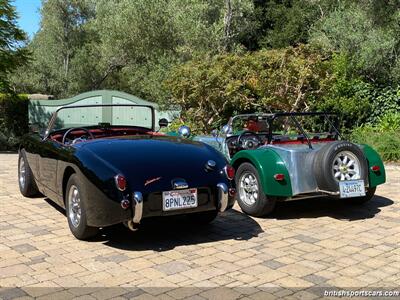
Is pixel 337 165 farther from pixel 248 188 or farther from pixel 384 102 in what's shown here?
pixel 384 102

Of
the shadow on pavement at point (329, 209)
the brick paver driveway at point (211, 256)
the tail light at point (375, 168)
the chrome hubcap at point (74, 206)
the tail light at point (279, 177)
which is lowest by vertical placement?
the brick paver driveway at point (211, 256)

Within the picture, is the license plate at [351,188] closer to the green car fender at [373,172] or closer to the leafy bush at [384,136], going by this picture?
the green car fender at [373,172]

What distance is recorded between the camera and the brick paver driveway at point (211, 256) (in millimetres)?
3949

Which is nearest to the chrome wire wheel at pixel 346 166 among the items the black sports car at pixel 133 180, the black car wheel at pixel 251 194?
the black car wheel at pixel 251 194

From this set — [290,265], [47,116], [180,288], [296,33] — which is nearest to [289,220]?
[290,265]

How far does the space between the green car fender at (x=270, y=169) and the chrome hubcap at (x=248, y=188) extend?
7.5 inches

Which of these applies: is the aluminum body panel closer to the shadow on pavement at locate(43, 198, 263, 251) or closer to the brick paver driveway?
the brick paver driveway

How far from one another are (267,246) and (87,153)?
6.71 ft

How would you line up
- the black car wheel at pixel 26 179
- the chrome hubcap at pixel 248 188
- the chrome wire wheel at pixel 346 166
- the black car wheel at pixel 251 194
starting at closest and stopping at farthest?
the chrome wire wheel at pixel 346 166, the black car wheel at pixel 251 194, the chrome hubcap at pixel 248 188, the black car wheel at pixel 26 179

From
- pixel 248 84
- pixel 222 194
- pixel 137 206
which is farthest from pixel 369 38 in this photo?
pixel 137 206

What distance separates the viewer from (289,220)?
6.17 m

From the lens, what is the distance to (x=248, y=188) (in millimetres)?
6355

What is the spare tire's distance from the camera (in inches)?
225

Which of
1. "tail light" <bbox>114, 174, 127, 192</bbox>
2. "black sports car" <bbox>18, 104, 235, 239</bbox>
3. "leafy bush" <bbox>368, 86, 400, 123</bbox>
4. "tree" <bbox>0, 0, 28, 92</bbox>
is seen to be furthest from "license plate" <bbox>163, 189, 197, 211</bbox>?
"tree" <bbox>0, 0, 28, 92</bbox>
